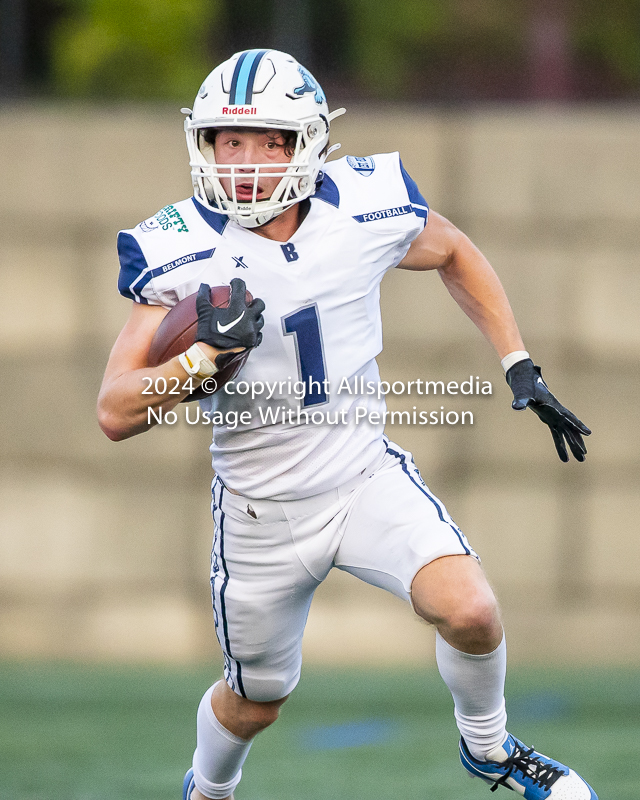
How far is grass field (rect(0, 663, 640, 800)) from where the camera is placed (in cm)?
412

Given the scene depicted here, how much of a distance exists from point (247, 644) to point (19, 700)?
2314 millimetres

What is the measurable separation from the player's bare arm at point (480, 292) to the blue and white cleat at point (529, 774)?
32.0 inches

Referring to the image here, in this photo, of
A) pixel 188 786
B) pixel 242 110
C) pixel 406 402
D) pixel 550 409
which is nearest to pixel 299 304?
pixel 242 110

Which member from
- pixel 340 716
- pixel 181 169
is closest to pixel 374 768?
pixel 340 716

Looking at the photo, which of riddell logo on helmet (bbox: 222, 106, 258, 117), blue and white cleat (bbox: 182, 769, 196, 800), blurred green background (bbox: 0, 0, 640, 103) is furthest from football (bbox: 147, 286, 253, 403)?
blurred green background (bbox: 0, 0, 640, 103)

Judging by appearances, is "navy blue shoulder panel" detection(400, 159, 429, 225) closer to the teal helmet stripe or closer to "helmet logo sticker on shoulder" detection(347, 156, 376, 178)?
"helmet logo sticker on shoulder" detection(347, 156, 376, 178)

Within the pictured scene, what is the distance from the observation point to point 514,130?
5793 mm

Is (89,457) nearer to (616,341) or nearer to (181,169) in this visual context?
(181,169)

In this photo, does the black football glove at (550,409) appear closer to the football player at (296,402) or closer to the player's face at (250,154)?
the football player at (296,402)

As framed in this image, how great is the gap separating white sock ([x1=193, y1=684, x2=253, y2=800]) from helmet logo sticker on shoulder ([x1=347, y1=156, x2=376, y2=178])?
1501mm

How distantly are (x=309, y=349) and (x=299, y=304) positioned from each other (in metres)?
0.12

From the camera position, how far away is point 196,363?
2.76 m

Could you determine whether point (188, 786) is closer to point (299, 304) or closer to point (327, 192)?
point (299, 304)

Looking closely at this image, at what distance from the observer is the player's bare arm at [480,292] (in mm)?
3367
